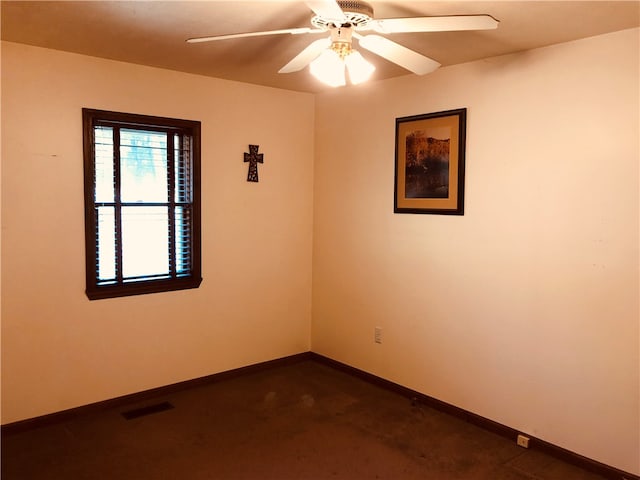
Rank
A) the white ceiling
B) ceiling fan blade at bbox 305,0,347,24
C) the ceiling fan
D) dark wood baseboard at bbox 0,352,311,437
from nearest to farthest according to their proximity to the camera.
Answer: ceiling fan blade at bbox 305,0,347,24
the ceiling fan
the white ceiling
dark wood baseboard at bbox 0,352,311,437

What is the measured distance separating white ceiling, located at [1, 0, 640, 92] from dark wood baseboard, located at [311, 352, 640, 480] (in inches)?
90.9

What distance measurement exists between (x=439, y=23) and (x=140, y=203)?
2.44 meters

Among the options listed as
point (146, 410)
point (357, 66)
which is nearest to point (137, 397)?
point (146, 410)

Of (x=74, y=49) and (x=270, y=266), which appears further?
(x=270, y=266)

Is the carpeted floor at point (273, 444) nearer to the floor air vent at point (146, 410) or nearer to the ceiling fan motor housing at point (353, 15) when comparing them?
the floor air vent at point (146, 410)

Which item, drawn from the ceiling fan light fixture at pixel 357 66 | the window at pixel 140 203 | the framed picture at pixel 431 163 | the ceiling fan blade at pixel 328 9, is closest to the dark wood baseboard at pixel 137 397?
the window at pixel 140 203

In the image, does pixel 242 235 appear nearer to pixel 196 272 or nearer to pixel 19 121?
pixel 196 272

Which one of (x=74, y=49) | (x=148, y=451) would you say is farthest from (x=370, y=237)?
(x=74, y=49)

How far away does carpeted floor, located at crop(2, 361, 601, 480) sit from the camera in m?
2.79

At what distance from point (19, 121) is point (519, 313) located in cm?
323

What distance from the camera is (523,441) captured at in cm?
308

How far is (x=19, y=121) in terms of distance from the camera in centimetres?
307

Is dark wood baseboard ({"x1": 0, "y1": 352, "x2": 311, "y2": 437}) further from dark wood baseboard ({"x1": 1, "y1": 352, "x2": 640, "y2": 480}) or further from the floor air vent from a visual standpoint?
the floor air vent

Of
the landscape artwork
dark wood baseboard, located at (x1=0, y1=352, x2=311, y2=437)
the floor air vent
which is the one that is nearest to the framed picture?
the landscape artwork
